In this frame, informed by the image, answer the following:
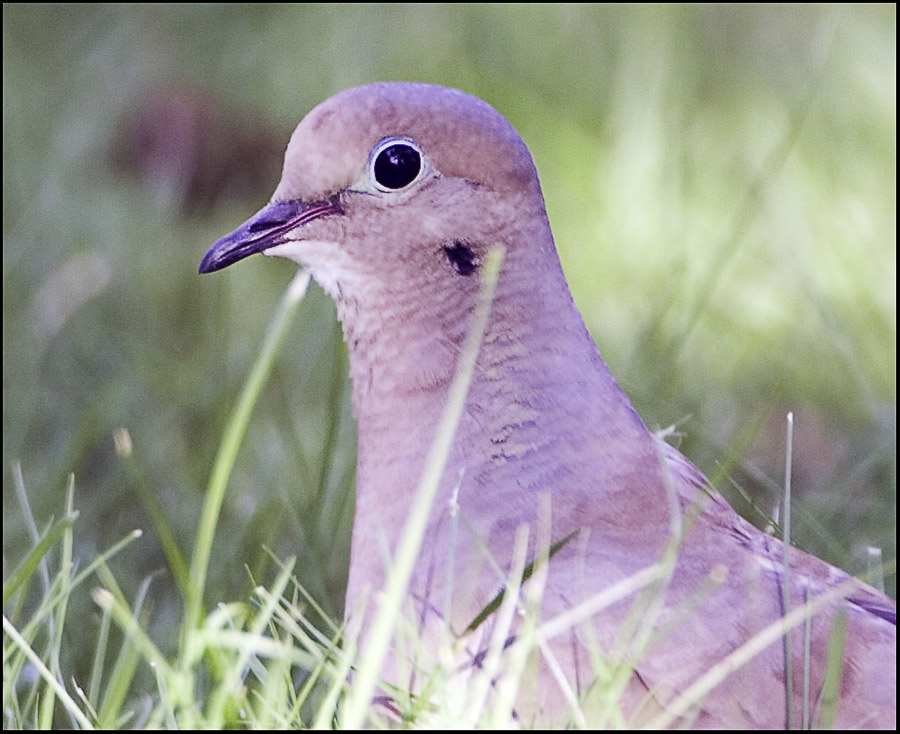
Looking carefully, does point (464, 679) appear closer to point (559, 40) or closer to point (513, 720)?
point (513, 720)

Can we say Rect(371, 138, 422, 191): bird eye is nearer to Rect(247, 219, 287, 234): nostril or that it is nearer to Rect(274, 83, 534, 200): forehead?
Rect(274, 83, 534, 200): forehead

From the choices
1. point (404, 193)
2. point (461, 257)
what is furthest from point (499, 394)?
point (404, 193)

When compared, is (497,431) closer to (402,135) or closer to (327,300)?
(402,135)

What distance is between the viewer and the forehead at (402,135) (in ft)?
6.26

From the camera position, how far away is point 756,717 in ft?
4.98

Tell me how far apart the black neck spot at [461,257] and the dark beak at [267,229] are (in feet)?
0.53

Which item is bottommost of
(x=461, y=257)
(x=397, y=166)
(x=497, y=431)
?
(x=497, y=431)

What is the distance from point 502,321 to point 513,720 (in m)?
0.56

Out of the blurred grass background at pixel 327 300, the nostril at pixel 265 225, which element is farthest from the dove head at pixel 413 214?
the blurred grass background at pixel 327 300

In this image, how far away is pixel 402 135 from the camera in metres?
1.92

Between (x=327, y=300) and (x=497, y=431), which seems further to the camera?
(x=327, y=300)

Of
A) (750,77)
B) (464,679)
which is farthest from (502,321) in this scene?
(750,77)

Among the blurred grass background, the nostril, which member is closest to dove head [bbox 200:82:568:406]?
the nostril

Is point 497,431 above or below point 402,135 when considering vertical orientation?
below
